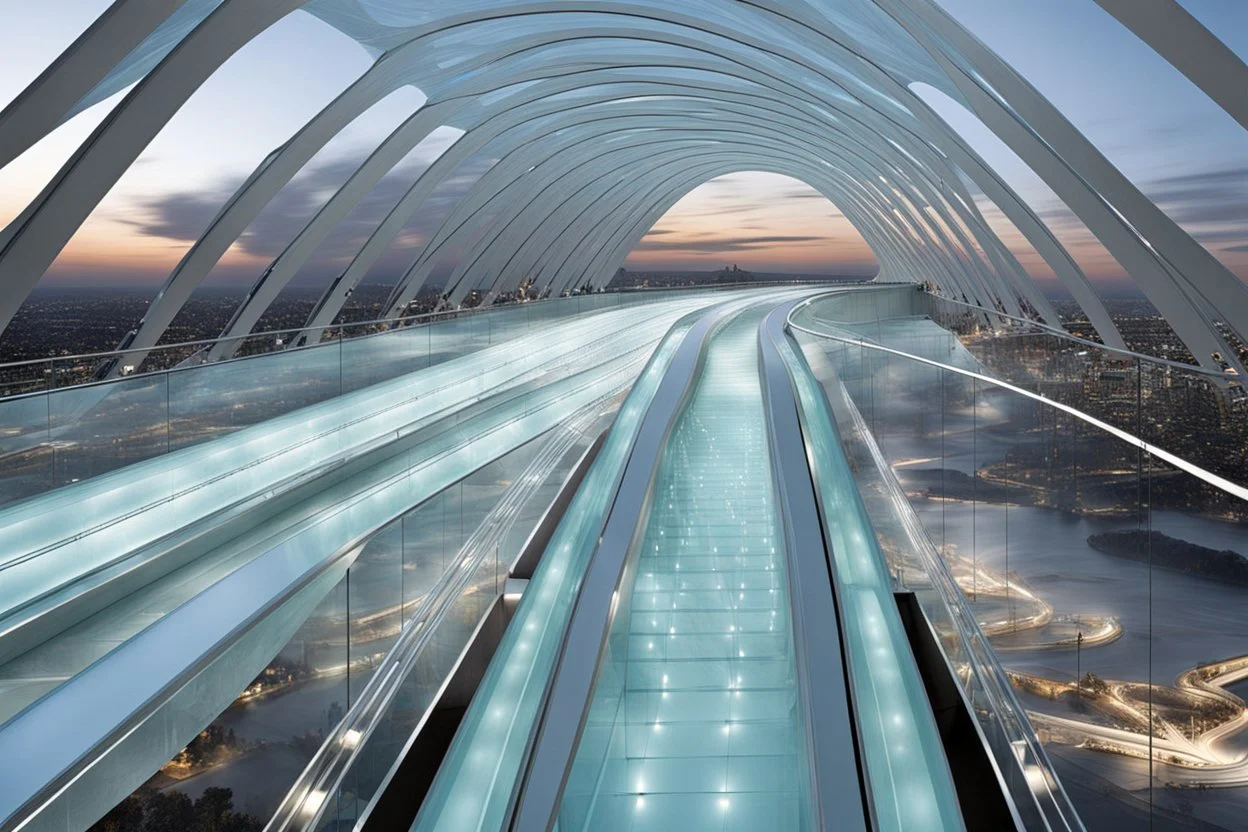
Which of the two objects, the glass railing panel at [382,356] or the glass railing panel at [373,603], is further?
the glass railing panel at [382,356]

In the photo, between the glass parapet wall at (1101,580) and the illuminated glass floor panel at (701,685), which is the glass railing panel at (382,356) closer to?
the illuminated glass floor panel at (701,685)

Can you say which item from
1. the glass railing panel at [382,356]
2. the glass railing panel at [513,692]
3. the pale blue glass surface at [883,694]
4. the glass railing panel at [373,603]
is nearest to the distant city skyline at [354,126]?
the glass railing panel at [382,356]

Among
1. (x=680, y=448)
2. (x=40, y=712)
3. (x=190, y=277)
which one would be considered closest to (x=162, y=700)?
→ (x=40, y=712)

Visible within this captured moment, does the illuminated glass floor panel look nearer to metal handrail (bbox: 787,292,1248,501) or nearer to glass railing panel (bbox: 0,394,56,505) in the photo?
metal handrail (bbox: 787,292,1248,501)

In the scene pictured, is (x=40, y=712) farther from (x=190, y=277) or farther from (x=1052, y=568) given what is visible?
(x=190, y=277)

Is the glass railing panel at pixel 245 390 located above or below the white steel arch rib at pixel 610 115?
below
